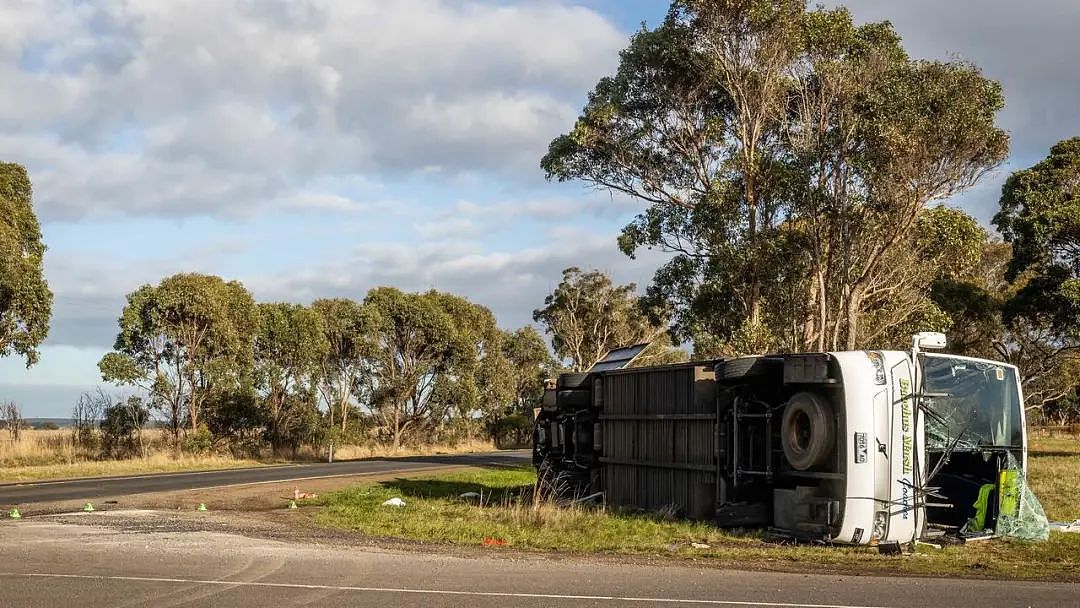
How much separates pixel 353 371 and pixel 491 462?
47.2 ft

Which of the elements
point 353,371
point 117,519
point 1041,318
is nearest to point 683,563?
point 117,519

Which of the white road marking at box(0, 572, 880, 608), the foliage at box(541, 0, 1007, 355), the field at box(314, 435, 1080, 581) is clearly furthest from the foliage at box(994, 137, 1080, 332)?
the white road marking at box(0, 572, 880, 608)

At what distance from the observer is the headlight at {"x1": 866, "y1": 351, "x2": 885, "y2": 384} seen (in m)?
12.9

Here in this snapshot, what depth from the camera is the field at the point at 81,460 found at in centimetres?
2962

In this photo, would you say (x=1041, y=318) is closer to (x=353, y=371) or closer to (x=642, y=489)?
(x=642, y=489)

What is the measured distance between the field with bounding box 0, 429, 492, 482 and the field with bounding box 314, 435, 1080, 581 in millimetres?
12463

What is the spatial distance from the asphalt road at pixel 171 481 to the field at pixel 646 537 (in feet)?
16.9

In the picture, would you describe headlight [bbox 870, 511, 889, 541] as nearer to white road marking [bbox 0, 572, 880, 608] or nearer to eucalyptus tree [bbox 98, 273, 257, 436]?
white road marking [bbox 0, 572, 880, 608]

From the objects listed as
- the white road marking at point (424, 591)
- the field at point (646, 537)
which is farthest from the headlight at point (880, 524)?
the white road marking at point (424, 591)

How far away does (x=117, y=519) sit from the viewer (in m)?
16.3

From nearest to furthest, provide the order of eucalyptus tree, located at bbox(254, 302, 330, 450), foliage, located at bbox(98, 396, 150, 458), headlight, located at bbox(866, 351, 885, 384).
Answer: headlight, located at bbox(866, 351, 885, 384) → foliage, located at bbox(98, 396, 150, 458) → eucalyptus tree, located at bbox(254, 302, 330, 450)

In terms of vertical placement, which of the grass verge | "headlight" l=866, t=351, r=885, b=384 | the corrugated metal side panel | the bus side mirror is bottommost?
the grass verge

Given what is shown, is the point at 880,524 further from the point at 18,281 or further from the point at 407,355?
the point at 407,355

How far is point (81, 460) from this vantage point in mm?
35719
